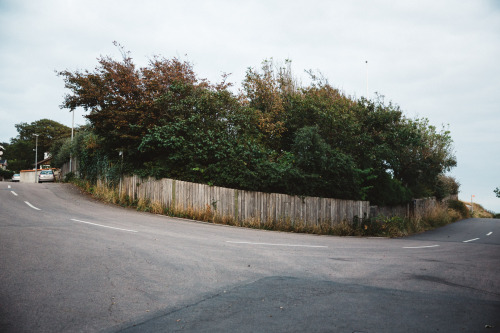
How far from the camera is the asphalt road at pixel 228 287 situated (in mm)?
3994

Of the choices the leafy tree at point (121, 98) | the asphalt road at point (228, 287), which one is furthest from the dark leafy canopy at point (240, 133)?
the asphalt road at point (228, 287)

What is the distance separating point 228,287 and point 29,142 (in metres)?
90.1

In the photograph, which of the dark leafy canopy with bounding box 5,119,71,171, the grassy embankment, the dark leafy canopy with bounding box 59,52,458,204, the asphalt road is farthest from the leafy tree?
the dark leafy canopy with bounding box 5,119,71,171

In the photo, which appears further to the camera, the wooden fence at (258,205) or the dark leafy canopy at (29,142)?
the dark leafy canopy at (29,142)

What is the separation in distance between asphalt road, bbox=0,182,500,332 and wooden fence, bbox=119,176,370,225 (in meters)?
5.69

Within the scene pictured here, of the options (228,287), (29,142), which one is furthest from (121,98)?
(29,142)

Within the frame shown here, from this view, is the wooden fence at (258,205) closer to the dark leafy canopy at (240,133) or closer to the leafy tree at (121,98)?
the dark leafy canopy at (240,133)

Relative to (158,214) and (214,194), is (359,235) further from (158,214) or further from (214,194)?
(158,214)

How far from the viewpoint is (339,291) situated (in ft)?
17.2

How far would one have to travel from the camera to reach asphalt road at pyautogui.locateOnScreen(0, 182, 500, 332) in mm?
3994

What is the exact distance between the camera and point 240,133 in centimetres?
1772

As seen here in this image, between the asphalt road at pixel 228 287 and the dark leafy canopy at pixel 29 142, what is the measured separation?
3029 inches

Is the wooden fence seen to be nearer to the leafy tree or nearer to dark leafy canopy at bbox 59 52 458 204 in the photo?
dark leafy canopy at bbox 59 52 458 204

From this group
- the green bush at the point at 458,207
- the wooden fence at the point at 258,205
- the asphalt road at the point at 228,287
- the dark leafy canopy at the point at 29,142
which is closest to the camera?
the asphalt road at the point at 228,287
